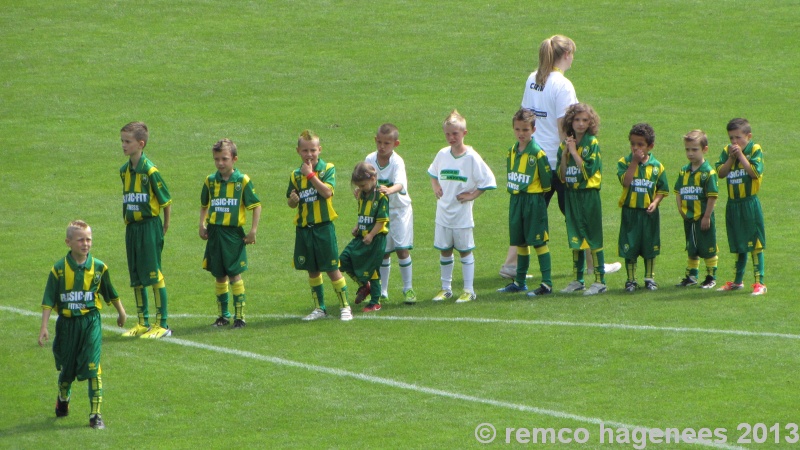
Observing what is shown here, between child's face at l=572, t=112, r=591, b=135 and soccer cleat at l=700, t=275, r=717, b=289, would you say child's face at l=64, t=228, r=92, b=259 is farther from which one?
soccer cleat at l=700, t=275, r=717, b=289

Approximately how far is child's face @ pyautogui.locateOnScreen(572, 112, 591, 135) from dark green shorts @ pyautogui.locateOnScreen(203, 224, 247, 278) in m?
3.69

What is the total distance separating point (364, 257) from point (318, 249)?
680 millimetres

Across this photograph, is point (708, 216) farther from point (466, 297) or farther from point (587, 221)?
point (466, 297)

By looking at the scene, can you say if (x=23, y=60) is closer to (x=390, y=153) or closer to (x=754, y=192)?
(x=390, y=153)

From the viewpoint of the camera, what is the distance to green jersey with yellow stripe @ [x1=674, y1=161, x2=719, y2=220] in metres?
12.1

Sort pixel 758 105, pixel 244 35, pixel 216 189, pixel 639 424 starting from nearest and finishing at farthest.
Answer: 1. pixel 639 424
2. pixel 216 189
3. pixel 758 105
4. pixel 244 35

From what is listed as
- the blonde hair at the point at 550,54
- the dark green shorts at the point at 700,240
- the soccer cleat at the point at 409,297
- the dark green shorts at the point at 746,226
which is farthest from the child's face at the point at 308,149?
the dark green shorts at the point at 746,226

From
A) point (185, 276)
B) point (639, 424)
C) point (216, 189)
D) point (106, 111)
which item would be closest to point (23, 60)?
point (106, 111)

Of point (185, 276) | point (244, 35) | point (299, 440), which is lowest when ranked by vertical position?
point (299, 440)

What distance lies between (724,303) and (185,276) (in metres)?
6.31

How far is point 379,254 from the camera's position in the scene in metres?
12.1

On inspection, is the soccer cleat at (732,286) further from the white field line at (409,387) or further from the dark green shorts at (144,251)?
the dark green shorts at (144,251)

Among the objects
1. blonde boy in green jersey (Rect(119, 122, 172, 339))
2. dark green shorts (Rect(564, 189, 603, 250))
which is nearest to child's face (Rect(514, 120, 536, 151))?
dark green shorts (Rect(564, 189, 603, 250))

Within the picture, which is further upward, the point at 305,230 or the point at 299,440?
the point at 305,230
